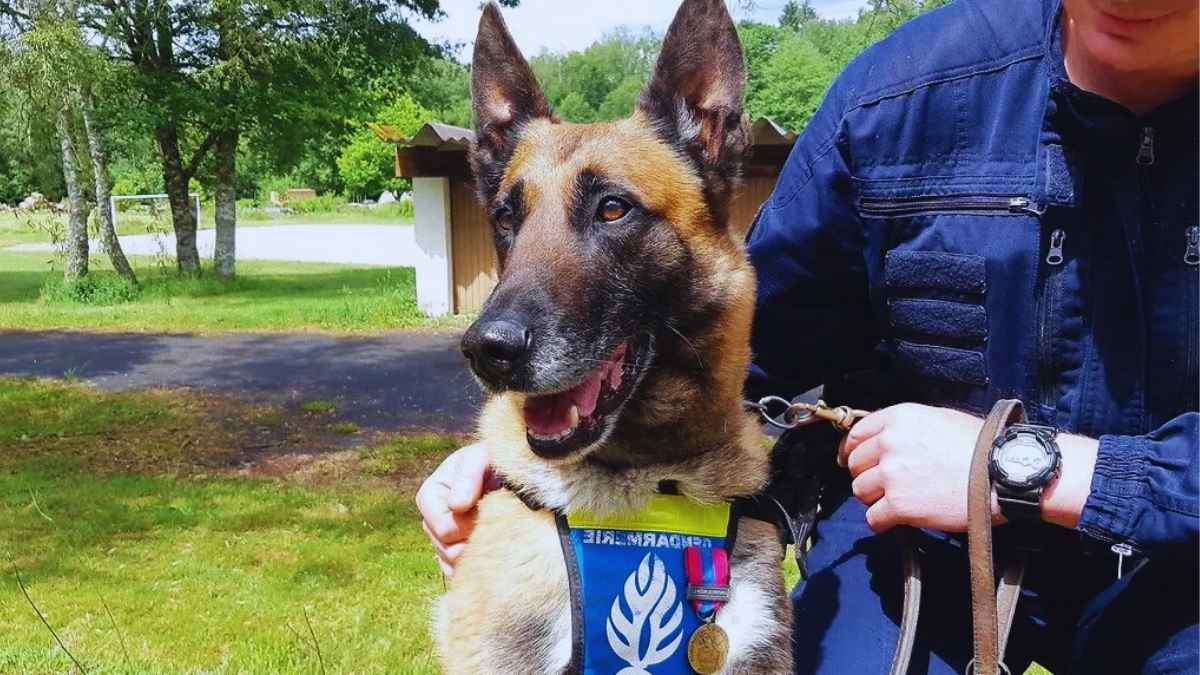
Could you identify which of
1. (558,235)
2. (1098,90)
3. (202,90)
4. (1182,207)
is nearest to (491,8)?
(558,235)

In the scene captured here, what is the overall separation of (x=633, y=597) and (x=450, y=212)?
13.0 metres

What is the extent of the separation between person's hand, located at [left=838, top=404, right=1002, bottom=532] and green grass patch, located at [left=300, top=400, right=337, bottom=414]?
26.2ft

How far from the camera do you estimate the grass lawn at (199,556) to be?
3977 mm

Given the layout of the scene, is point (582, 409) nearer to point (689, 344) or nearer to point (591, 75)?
point (689, 344)

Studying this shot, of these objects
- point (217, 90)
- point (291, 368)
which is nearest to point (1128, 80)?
point (291, 368)

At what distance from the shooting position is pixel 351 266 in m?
25.8

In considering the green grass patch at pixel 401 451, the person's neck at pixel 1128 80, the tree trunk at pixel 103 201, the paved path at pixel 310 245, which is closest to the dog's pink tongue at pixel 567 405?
the person's neck at pixel 1128 80

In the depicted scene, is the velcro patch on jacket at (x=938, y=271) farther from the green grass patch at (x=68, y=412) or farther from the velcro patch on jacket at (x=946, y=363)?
the green grass patch at (x=68, y=412)

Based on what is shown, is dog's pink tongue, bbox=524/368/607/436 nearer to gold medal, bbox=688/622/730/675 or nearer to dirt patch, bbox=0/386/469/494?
gold medal, bbox=688/622/730/675

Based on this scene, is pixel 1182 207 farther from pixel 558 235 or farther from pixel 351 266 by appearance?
pixel 351 266

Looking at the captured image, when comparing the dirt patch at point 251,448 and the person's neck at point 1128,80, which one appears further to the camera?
the dirt patch at point 251,448

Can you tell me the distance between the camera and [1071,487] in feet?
5.58

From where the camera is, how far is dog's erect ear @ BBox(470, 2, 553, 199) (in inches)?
99.3

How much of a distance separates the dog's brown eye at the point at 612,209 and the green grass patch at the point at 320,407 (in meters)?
7.48
